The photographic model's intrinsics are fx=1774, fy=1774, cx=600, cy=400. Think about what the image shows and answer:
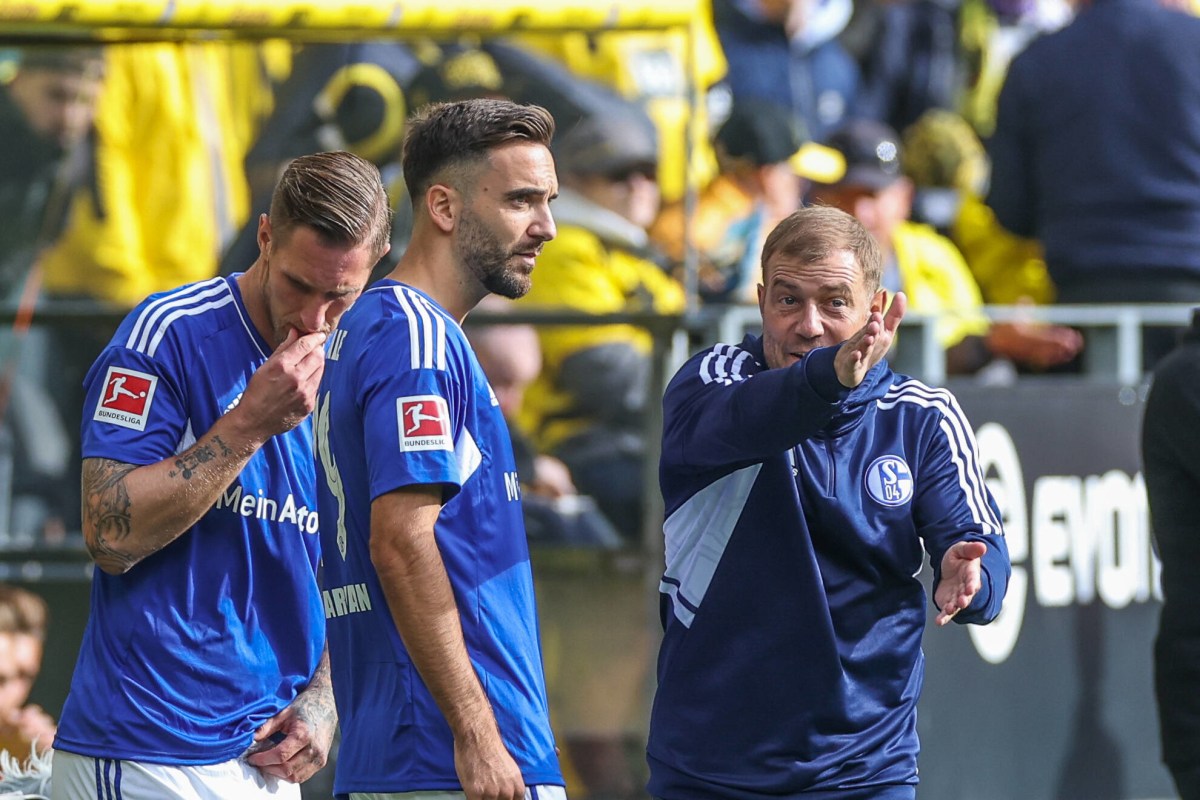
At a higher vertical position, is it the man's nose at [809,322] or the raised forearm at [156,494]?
the man's nose at [809,322]

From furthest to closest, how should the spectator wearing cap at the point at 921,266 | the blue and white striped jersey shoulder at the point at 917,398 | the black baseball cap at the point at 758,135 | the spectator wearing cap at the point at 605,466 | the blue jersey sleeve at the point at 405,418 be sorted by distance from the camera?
the black baseball cap at the point at 758,135, the spectator wearing cap at the point at 921,266, the spectator wearing cap at the point at 605,466, the blue and white striped jersey shoulder at the point at 917,398, the blue jersey sleeve at the point at 405,418

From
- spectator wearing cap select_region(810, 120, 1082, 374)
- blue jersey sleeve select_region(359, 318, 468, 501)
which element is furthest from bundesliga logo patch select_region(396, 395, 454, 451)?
spectator wearing cap select_region(810, 120, 1082, 374)

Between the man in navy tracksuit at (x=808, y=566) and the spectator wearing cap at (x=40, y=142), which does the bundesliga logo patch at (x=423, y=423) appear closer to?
the man in navy tracksuit at (x=808, y=566)

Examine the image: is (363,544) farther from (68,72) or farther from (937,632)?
(68,72)

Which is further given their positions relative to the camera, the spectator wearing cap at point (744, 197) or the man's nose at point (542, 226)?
the spectator wearing cap at point (744, 197)

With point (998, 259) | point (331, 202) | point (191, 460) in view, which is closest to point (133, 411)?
point (191, 460)

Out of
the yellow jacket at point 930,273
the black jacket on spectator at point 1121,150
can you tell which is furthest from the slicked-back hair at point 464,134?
the black jacket on spectator at point 1121,150

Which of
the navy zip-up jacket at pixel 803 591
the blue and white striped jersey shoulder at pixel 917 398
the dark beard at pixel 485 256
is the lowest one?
the navy zip-up jacket at pixel 803 591

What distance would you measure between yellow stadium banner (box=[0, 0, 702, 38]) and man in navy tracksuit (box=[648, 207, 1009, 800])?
2.86 m

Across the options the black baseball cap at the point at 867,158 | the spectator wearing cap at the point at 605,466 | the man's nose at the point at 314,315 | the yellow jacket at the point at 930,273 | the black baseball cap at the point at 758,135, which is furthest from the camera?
the black baseball cap at the point at 867,158

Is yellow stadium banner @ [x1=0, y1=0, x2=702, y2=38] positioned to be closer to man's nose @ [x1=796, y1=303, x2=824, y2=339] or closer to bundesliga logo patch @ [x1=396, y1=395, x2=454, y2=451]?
man's nose @ [x1=796, y1=303, x2=824, y2=339]

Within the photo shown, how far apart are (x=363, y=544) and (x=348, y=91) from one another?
354 centimetres

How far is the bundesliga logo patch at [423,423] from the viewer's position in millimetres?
3094

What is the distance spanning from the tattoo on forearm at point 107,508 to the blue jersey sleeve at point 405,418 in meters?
0.49
